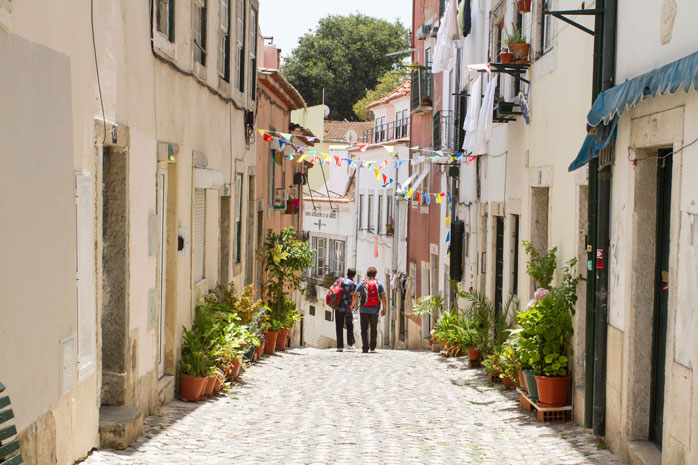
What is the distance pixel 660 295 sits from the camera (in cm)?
738

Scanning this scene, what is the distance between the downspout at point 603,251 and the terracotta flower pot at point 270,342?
8316 mm

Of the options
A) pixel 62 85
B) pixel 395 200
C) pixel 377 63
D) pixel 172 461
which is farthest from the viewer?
pixel 377 63

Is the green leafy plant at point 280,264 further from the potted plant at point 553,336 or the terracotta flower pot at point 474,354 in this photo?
the potted plant at point 553,336

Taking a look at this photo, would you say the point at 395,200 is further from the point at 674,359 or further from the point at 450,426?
the point at 674,359

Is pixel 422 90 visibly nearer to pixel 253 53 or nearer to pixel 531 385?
pixel 253 53

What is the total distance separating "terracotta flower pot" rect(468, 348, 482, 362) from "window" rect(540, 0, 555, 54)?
498 cm

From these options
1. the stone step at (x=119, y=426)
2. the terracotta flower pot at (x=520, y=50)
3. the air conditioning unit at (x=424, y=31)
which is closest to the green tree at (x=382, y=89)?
the air conditioning unit at (x=424, y=31)

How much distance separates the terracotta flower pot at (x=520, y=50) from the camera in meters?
12.0

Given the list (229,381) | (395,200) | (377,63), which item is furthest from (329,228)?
(229,381)

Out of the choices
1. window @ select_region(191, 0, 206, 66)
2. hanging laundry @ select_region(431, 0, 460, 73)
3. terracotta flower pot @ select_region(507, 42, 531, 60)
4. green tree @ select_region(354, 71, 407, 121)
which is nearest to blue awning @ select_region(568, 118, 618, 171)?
terracotta flower pot @ select_region(507, 42, 531, 60)

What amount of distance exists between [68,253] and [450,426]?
15.7ft

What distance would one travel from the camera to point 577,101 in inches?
377

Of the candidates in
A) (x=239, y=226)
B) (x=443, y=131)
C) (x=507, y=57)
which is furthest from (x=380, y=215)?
(x=507, y=57)

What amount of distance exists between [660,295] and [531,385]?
273 centimetres
